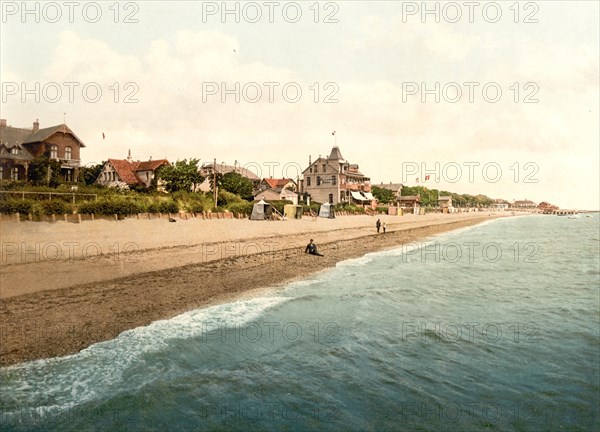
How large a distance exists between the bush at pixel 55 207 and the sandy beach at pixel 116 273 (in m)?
1.35

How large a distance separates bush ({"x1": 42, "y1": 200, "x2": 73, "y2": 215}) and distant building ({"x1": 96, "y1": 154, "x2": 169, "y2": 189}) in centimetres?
3489

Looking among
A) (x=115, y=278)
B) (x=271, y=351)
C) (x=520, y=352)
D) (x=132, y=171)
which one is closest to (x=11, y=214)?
(x=115, y=278)

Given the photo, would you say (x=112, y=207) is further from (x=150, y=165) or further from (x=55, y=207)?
(x=150, y=165)

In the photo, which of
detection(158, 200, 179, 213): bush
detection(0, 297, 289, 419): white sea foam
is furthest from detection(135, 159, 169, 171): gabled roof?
detection(0, 297, 289, 419): white sea foam

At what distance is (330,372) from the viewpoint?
9.49 metres

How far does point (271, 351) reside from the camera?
10.6m

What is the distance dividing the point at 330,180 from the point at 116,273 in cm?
6246

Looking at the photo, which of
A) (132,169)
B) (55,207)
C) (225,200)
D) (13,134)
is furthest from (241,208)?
(132,169)

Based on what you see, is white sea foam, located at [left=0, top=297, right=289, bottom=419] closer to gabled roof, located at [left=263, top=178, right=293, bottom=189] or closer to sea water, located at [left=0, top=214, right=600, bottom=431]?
sea water, located at [left=0, top=214, right=600, bottom=431]

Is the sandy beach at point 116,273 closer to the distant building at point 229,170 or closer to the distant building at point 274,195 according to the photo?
the distant building at point 274,195

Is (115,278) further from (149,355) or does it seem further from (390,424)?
(390,424)

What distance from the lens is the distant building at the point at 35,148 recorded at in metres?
40.0

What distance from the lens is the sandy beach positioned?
10625mm

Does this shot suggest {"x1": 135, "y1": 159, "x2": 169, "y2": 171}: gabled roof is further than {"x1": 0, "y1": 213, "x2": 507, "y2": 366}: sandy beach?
Yes
